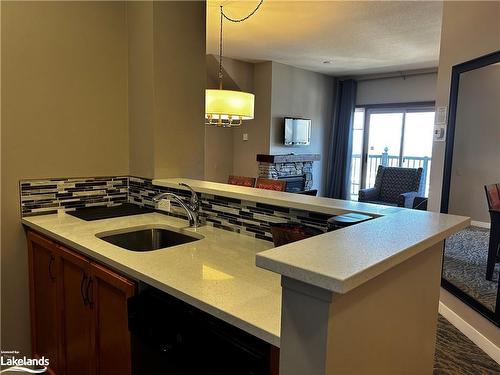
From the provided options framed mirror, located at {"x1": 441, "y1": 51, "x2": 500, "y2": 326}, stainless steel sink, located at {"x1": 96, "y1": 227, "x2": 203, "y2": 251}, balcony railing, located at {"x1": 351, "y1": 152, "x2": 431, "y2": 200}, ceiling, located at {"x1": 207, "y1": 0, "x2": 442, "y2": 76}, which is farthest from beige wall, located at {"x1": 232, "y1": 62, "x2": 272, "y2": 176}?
stainless steel sink, located at {"x1": 96, "y1": 227, "x2": 203, "y2": 251}

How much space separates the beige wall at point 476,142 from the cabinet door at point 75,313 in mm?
2676

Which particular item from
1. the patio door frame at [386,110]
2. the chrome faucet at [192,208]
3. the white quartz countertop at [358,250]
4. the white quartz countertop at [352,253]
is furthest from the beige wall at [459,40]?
the patio door frame at [386,110]

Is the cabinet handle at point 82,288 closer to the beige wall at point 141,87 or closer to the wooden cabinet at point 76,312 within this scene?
the wooden cabinet at point 76,312

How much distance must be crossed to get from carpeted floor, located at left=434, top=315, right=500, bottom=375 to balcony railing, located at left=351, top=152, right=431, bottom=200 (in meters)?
4.02

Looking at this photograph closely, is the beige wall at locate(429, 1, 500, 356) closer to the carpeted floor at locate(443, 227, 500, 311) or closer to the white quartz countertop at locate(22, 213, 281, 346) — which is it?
the carpeted floor at locate(443, 227, 500, 311)

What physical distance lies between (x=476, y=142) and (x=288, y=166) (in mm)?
3863

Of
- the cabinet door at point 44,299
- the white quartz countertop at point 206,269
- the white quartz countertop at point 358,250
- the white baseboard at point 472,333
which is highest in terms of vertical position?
the white quartz countertop at point 358,250

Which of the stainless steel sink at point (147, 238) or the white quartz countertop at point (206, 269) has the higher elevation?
the white quartz countertop at point (206, 269)

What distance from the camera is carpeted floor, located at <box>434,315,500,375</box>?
2.24 m

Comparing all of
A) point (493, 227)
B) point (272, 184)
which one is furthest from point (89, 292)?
point (493, 227)

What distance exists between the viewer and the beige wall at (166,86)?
92.5 inches

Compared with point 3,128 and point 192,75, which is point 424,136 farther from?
point 3,128

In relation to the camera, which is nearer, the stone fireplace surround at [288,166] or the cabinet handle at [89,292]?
the cabinet handle at [89,292]

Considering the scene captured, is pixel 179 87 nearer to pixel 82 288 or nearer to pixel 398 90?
pixel 82 288
